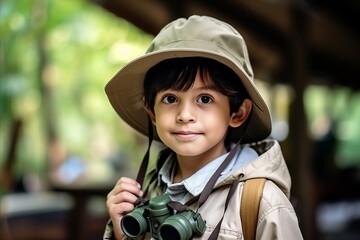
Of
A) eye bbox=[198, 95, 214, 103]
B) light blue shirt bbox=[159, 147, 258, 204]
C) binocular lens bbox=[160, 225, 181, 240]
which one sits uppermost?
eye bbox=[198, 95, 214, 103]

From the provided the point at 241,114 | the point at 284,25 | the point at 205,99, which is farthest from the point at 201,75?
the point at 284,25

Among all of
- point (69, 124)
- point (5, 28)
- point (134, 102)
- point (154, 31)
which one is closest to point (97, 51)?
point (69, 124)

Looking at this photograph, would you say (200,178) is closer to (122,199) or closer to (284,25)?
(122,199)

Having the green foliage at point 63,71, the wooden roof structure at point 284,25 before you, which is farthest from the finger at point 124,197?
the green foliage at point 63,71

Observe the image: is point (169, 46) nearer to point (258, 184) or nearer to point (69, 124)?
point (258, 184)

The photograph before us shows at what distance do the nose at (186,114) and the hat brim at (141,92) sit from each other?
0.43ft

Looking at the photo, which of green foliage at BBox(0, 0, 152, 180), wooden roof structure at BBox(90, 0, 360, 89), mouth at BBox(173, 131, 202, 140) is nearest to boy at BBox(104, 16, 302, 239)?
mouth at BBox(173, 131, 202, 140)

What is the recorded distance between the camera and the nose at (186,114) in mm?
1689

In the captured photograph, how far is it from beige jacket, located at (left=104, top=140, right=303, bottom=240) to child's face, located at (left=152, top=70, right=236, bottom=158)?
0.40ft

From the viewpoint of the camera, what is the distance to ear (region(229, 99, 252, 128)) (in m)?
1.81

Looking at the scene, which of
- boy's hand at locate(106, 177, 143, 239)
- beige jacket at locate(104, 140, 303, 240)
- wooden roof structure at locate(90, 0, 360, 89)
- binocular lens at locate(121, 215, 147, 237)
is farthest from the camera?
wooden roof structure at locate(90, 0, 360, 89)

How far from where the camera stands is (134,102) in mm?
1994

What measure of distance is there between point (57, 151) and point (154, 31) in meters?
3.42

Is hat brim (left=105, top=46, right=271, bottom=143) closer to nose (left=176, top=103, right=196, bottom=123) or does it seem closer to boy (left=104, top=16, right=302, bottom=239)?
boy (left=104, top=16, right=302, bottom=239)
